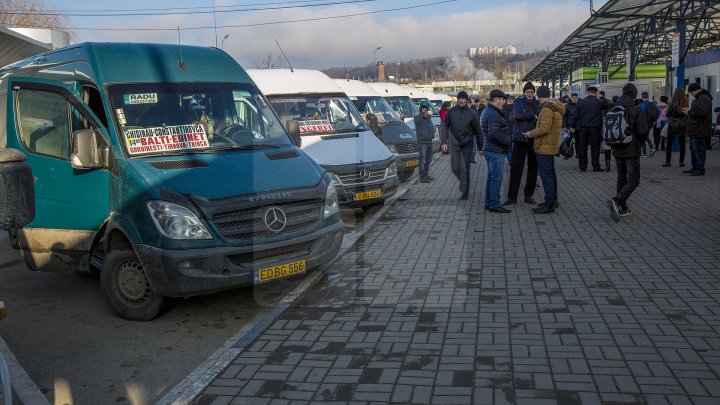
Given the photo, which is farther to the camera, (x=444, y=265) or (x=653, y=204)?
(x=653, y=204)

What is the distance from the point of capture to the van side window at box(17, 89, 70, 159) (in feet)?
22.6

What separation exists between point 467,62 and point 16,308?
13190 centimetres

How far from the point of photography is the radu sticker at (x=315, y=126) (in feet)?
37.2

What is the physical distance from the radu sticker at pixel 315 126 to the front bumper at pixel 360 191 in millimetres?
1404

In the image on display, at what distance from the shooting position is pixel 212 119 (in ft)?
23.0

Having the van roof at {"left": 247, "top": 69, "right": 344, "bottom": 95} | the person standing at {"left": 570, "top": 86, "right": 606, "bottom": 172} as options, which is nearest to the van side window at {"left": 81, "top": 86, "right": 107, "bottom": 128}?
the van roof at {"left": 247, "top": 69, "right": 344, "bottom": 95}

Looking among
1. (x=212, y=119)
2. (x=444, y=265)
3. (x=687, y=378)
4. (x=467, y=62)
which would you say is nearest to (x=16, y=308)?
(x=212, y=119)

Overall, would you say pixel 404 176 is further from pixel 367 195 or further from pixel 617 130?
pixel 617 130

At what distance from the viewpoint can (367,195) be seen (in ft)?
34.9

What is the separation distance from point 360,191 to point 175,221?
508 centimetres

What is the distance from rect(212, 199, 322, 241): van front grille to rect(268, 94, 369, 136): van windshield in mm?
4951

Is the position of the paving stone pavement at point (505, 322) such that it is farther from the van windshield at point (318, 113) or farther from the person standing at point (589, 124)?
the person standing at point (589, 124)

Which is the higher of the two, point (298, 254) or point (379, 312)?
point (298, 254)

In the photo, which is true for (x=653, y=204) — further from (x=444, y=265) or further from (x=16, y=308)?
(x=16, y=308)
